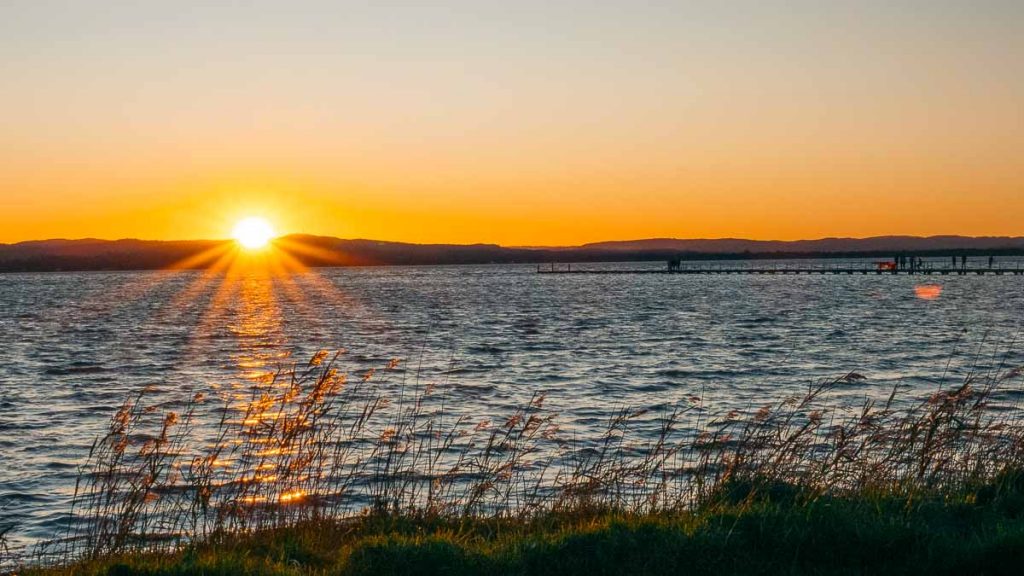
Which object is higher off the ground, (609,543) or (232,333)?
(609,543)

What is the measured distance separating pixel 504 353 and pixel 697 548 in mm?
40984

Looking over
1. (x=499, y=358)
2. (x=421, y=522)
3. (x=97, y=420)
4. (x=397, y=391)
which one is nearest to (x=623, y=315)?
(x=499, y=358)

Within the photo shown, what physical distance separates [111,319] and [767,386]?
73029 mm

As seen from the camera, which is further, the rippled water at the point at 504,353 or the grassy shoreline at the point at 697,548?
the rippled water at the point at 504,353

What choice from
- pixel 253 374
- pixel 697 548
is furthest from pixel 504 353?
pixel 697 548

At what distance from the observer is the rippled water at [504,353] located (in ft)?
95.4

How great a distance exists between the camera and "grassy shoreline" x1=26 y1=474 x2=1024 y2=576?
9047 mm

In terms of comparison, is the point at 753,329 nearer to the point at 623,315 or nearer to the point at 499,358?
the point at 623,315

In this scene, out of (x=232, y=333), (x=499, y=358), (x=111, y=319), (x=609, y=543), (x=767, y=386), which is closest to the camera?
(x=609, y=543)

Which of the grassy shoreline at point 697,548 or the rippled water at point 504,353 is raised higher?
the grassy shoreline at point 697,548

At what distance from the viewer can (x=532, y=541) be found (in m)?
9.72

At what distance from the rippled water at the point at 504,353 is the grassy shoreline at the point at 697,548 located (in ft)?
25.4

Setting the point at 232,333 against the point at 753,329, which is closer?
the point at 753,329

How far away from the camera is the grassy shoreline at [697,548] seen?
9.05 metres
